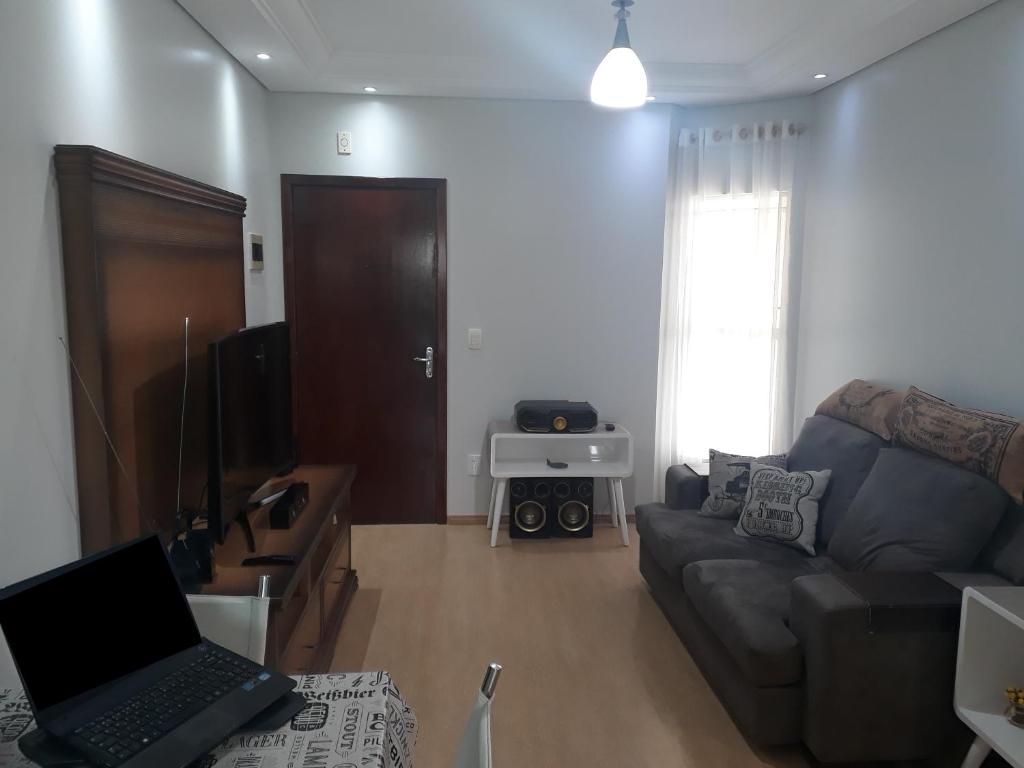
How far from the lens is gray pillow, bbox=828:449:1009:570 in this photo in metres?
2.46

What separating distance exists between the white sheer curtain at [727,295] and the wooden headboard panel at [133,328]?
2495 mm

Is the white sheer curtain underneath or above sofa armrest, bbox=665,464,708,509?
above

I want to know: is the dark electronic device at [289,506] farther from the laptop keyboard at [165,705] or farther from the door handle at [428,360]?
the door handle at [428,360]

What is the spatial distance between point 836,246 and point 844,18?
1.19 metres

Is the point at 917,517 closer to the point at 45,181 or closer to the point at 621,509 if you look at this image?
the point at 621,509

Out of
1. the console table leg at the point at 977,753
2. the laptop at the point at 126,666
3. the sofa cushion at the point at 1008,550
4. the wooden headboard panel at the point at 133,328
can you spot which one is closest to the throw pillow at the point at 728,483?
the sofa cushion at the point at 1008,550

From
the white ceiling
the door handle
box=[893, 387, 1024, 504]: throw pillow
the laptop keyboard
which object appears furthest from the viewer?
the door handle

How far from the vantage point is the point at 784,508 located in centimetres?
312

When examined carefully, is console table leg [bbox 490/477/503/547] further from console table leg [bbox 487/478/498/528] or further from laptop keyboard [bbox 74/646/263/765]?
laptop keyboard [bbox 74/646/263/765]

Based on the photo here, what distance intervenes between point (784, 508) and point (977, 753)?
1.18 metres

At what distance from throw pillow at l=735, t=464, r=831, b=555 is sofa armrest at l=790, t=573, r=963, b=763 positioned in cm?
80

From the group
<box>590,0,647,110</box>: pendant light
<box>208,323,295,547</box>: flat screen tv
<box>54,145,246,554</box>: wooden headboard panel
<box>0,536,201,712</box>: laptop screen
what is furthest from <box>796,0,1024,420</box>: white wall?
<box>54,145,246,554</box>: wooden headboard panel

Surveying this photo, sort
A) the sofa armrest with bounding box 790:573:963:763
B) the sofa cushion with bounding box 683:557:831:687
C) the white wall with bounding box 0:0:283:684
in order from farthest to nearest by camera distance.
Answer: the sofa cushion with bounding box 683:557:831:687, the sofa armrest with bounding box 790:573:963:763, the white wall with bounding box 0:0:283:684

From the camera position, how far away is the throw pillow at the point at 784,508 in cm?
308
